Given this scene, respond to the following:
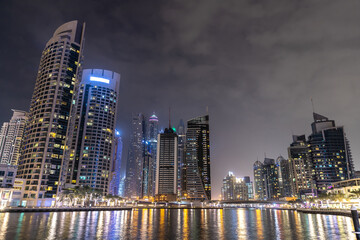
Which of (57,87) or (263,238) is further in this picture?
(57,87)

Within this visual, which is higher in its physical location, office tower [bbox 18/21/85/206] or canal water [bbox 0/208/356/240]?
office tower [bbox 18/21/85/206]

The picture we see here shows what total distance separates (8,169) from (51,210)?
4107 centimetres

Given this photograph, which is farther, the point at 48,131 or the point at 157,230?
the point at 48,131

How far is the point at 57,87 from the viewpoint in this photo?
18700cm

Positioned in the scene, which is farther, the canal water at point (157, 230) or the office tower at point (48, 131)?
the office tower at point (48, 131)

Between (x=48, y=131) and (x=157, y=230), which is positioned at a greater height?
(x=48, y=131)

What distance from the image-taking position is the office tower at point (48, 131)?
549 ft

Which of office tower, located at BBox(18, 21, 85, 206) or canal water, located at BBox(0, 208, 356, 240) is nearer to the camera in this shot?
canal water, located at BBox(0, 208, 356, 240)

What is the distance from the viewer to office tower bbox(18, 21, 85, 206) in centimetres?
16738

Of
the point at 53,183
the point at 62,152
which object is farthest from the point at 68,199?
the point at 62,152

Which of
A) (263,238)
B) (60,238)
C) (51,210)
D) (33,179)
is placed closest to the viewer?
(60,238)

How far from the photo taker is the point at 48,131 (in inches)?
7013

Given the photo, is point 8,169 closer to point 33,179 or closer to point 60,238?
point 33,179

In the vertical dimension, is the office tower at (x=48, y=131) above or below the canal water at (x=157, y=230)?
above
